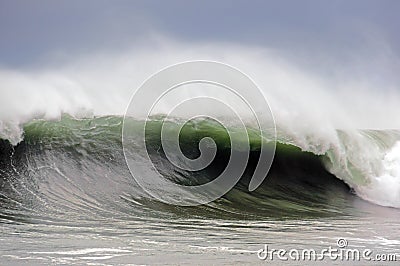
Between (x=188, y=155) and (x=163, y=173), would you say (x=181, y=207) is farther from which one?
(x=188, y=155)

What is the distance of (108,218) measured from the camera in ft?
23.0

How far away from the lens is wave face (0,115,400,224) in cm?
781

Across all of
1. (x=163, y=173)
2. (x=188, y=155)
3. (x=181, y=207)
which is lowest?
(x=181, y=207)

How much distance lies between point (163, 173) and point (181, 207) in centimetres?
181

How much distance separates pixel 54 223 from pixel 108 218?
31.7 inches

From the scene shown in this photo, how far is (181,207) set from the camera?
799 centimetres

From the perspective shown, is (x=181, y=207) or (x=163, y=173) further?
(x=163, y=173)

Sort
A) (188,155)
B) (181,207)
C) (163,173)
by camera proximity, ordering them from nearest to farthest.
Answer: (181,207)
(163,173)
(188,155)

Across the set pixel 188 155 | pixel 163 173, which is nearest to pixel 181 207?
pixel 163 173

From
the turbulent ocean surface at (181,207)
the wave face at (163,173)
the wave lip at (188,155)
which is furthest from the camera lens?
the wave lip at (188,155)

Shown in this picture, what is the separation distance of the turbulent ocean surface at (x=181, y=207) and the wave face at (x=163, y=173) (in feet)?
0.08

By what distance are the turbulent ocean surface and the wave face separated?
0.08ft

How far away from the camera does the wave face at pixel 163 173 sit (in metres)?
7.81

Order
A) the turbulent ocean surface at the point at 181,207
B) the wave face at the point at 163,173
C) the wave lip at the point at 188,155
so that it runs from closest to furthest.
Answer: the turbulent ocean surface at the point at 181,207 → the wave face at the point at 163,173 → the wave lip at the point at 188,155
